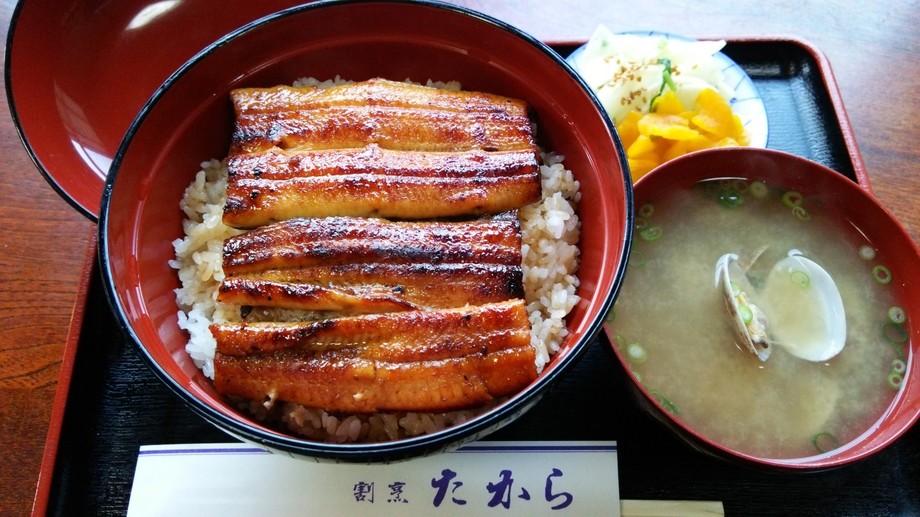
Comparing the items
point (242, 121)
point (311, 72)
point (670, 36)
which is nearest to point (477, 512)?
point (242, 121)

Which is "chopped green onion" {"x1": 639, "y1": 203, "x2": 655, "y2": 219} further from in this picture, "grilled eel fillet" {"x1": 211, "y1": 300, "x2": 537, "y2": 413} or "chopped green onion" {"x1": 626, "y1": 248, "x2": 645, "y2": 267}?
"grilled eel fillet" {"x1": 211, "y1": 300, "x2": 537, "y2": 413}

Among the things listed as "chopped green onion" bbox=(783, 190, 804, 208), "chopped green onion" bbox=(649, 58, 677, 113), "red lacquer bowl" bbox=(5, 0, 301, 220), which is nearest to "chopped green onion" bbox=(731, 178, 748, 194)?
"chopped green onion" bbox=(783, 190, 804, 208)

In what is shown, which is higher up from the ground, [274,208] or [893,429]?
[274,208]

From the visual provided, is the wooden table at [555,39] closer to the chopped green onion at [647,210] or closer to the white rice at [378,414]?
the white rice at [378,414]

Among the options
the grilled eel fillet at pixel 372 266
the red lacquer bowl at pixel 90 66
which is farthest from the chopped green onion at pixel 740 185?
the red lacquer bowl at pixel 90 66

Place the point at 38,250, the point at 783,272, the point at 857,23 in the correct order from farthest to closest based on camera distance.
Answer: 1. the point at 857,23
2. the point at 38,250
3. the point at 783,272

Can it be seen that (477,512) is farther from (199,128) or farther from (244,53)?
(244,53)

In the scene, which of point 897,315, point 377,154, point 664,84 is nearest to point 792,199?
point 897,315

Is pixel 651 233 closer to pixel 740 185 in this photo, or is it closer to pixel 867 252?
pixel 740 185
